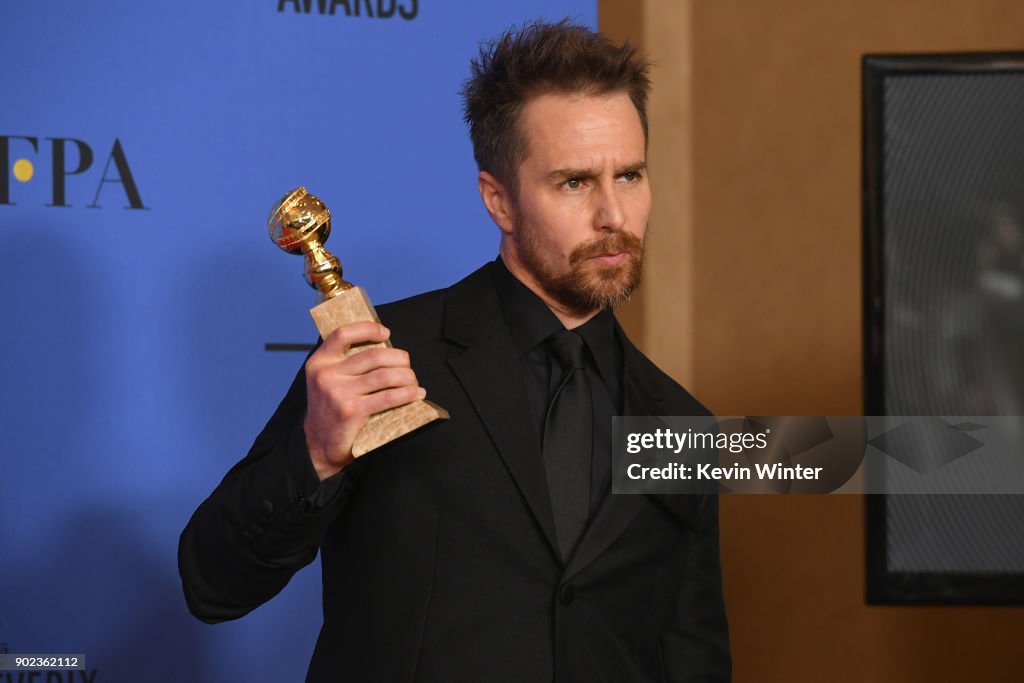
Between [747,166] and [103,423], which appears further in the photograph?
[747,166]

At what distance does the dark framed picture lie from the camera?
209cm

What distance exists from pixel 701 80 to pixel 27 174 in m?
1.34

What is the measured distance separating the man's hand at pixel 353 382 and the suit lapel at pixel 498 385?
0.29 metres

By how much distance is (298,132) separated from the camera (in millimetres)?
1984

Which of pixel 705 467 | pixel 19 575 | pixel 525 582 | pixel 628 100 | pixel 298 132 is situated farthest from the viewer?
pixel 298 132

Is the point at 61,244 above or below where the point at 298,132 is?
below

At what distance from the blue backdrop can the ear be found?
461mm

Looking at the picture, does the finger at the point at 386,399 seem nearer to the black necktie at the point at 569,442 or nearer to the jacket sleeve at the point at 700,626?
the black necktie at the point at 569,442

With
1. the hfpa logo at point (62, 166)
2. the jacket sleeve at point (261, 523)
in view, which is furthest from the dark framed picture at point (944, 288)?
the hfpa logo at point (62, 166)

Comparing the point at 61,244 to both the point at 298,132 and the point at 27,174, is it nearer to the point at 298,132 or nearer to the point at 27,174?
the point at 27,174

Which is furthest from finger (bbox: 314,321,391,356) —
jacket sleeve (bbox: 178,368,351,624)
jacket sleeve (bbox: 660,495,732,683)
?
jacket sleeve (bbox: 660,495,732,683)

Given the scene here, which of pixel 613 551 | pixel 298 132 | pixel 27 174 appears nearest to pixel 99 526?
pixel 27 174

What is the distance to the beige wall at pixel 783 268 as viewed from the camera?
2.28 m

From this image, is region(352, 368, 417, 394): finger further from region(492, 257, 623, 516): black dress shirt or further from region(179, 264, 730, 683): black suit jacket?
region(492, 257, 623, 516): black dress shirt
